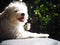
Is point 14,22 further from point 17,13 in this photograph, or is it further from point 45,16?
point 45,16

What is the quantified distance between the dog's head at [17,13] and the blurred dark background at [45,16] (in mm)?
1561

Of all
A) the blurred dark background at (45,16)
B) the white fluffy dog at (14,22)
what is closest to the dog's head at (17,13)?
the white fluffy dog at (14,22)

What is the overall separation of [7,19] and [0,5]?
121cm

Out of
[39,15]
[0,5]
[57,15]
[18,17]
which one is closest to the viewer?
[18,17]

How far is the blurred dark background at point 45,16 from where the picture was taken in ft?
14.4

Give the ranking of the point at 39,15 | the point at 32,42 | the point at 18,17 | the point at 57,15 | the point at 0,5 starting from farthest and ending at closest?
the point at 57,15
the point at 39,15
the point at 0,5
the point at 18,17
the point at 32,42

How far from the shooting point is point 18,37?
2641mm

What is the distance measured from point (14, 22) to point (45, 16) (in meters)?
1.96

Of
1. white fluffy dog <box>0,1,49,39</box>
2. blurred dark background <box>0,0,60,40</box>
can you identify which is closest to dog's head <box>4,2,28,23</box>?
white fluffy dog <box>0,1,49,39</box>

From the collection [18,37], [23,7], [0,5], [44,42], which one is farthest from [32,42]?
[0,5]

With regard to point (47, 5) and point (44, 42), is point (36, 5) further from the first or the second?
point (44, 42)

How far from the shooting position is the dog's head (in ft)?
8.58

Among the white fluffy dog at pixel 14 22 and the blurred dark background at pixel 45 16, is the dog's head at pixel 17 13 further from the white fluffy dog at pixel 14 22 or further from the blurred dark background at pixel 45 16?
the blurred dark background at pixel 45 16

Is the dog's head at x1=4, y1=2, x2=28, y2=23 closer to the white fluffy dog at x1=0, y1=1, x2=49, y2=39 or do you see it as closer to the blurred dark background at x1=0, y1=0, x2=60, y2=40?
the white fluffy dog at x1=0, y1=1, x2=49, y2=39
